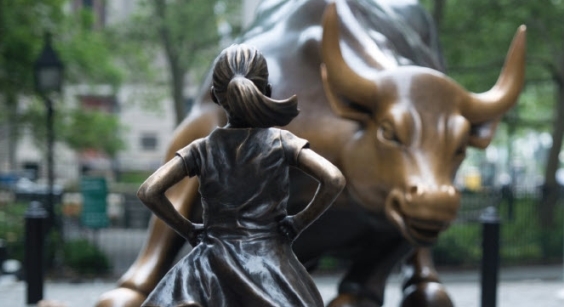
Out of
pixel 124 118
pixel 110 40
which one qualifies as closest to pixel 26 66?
pixel 110 40

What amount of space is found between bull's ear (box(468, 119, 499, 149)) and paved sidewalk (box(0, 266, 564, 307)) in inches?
232

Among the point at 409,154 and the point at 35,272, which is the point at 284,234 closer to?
the point at 409,154

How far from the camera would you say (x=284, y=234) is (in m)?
3.52

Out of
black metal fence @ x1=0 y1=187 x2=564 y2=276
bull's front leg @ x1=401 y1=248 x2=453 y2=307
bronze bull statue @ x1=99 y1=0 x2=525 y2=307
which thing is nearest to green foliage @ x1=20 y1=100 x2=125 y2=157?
black metal fence @ x1=0 y1=187 x2=564 y2=276

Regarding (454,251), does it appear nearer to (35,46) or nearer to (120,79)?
(35,46)

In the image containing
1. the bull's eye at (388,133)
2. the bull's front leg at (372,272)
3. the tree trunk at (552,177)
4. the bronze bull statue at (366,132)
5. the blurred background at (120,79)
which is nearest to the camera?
the bronze bull statue at (366,132)

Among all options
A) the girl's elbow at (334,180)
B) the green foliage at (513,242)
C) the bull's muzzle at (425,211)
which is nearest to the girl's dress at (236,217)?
the girl's elbow at (334,180)

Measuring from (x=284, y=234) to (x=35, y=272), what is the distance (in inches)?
236

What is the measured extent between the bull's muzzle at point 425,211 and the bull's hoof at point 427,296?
1.25 metres

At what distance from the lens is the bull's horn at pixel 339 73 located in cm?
519

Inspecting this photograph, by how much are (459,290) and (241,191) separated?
33.4 ft

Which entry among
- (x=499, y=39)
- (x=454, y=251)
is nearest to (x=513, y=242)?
(x=454, y=251)

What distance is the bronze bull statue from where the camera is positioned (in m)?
4.94

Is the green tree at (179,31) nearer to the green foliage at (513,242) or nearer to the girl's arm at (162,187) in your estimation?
the green foliage at (513,242)
